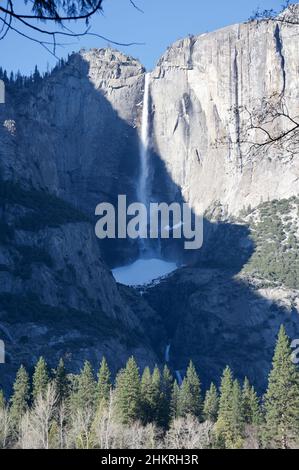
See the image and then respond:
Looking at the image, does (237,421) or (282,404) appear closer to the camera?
(282,404)

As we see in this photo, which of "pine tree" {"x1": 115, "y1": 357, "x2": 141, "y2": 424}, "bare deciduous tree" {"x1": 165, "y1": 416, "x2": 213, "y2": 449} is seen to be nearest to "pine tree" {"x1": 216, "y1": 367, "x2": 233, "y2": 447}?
"bare deciduous tree" {"x1": 165, "y1": 416, "x2": 213, "y2": 449}

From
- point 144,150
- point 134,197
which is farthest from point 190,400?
point 144,150

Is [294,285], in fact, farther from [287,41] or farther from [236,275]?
[287,41]

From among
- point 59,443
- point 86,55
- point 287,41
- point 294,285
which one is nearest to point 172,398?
point 59,443

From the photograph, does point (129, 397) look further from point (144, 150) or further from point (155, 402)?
point (144, 150)

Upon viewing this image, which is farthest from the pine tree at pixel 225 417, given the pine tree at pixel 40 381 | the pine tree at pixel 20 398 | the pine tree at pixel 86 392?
the pine tree at pixel 20 398

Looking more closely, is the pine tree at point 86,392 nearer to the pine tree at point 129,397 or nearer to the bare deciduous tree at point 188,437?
the pine tree at point 129,397
